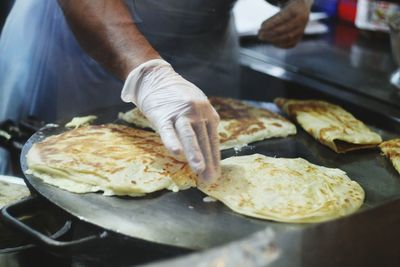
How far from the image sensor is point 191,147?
5.72 ft

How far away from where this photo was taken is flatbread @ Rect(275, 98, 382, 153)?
2.22 meters

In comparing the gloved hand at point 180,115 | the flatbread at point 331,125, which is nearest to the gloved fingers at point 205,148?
the gloved hand at point 180,115

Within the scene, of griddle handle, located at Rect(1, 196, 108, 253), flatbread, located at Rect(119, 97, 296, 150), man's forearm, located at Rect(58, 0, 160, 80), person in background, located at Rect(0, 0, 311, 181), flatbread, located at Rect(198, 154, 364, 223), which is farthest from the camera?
person in background, located at Rect(0, 0, 311, 181)

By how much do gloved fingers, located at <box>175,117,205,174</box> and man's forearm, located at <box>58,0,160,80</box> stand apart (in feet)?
1.19

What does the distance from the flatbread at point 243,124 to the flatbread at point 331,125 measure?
0.26ft

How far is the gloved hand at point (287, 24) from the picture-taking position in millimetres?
2766

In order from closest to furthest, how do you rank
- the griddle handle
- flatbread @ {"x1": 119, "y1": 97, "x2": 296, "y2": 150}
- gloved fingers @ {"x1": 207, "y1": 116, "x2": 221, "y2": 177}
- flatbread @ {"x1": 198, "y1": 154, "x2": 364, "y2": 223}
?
1. the griddle handle
2. flatbread @ {"x1": 198, "y1": 154, "x2": 364, "y2": 223}
3. gloved fingers @ {"x1": 207, "y1": 116, "x2": 221, "y2": 177}
4. flatbread @ {"x1": 119, "y1": 97, "x2": 296, "y2": 150}

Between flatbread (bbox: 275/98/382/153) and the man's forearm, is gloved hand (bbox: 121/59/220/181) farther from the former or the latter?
flatbread (bbox: 275/98/382/153)

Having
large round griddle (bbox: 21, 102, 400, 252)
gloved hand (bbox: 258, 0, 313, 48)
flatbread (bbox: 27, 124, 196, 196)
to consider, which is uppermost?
gloved hand (bbox: 258, 0, 313, 48)

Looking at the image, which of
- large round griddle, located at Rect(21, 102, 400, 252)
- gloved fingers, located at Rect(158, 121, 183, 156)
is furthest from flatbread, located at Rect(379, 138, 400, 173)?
gloved fingers, located at Rect(158, 121, 183, 156)

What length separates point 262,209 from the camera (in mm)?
1688

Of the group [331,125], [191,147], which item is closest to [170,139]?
[191,147]

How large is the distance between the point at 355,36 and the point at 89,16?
223 centimetres

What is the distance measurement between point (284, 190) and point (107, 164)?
56cm
